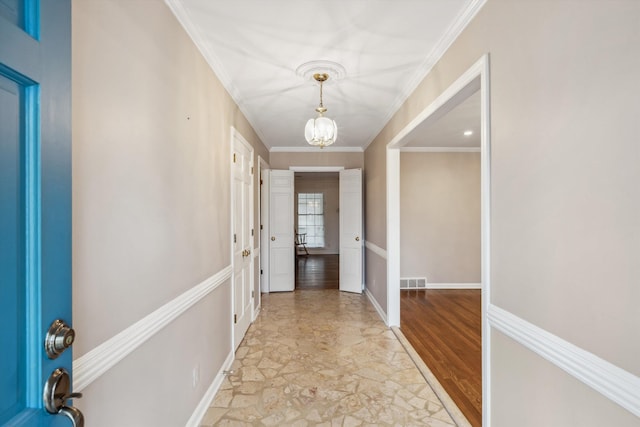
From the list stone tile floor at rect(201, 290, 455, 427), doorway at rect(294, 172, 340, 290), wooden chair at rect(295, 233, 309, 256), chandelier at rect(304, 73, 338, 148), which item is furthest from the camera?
doorway at rect(294, 172, 340, 290)

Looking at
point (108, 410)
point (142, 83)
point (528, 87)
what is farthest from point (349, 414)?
point (142, 83)

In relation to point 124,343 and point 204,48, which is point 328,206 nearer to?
point 204,48

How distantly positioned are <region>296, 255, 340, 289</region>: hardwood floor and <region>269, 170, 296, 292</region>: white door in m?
0.56

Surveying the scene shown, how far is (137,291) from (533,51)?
2003 mm

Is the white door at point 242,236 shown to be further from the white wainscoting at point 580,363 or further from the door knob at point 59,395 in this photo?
the white wainscoting at point 580,363

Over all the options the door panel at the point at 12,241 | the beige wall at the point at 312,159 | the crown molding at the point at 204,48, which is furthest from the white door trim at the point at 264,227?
the door panel at the point at 12,241

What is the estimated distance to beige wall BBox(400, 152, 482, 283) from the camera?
227 inches

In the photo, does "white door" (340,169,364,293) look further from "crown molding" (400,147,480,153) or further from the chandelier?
the chandelier

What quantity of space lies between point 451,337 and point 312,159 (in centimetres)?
364

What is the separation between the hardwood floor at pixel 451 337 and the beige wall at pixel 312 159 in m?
2.63

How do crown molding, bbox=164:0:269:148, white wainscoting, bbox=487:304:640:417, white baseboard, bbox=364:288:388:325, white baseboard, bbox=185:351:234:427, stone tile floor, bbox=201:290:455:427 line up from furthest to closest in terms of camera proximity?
white baseboard, bbox=364:288:388:325 < stone tile floor, bbox=201:290:455:427 < white baseboard, bbox=185:351:234:427 < crown molding, bbox=164:0:269:148 < white wainscoting, bbox=487:304:640:417

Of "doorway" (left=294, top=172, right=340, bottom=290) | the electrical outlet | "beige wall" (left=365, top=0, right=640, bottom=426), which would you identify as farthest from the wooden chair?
"beige wall" (left=365, top=0, right=640, bottom=426)

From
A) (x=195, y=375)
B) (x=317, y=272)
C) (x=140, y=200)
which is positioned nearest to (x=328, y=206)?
(x=317, y=272)

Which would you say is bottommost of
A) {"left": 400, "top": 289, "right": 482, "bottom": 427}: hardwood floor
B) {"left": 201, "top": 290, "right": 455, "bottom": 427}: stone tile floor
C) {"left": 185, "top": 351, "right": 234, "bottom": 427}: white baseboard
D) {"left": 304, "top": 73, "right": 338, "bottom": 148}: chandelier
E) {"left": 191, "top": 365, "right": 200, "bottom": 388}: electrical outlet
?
{"left": 201, "top": 290, "right": 455, "bottom": 427}: stone tile floor
